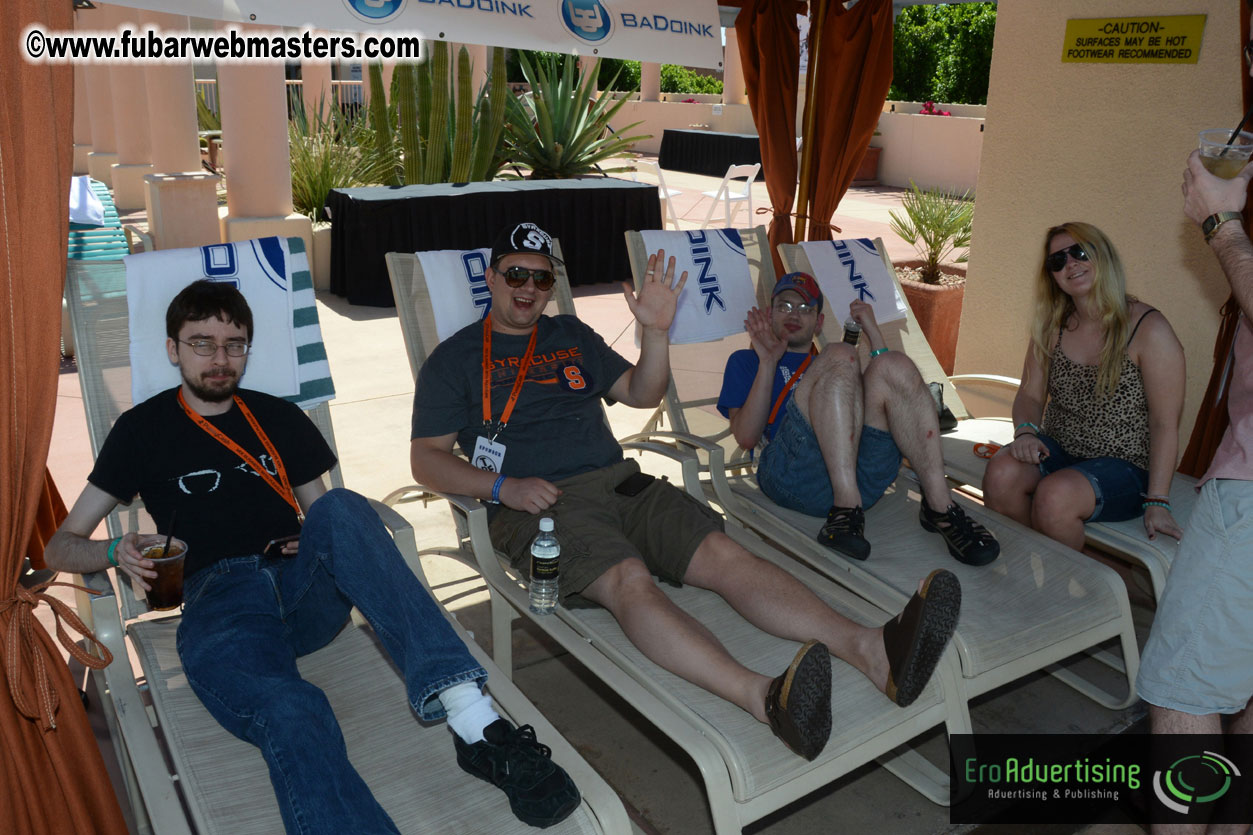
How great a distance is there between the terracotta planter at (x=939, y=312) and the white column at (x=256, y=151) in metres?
4.80

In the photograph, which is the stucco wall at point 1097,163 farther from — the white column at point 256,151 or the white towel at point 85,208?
the white column at point 256,151

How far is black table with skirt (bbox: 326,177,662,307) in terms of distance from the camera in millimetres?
7191

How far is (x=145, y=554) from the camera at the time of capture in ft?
6.71

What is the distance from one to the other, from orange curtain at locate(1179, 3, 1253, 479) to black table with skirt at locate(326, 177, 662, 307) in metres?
5.18

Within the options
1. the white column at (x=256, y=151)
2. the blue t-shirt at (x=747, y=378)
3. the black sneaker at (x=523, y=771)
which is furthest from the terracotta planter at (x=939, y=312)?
the white column at (x=256, y=151)

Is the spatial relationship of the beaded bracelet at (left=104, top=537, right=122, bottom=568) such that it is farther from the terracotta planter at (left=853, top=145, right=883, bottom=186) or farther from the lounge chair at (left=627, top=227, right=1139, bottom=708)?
the terracotta planter at (left=853, top=145, right=883, bottom=186)

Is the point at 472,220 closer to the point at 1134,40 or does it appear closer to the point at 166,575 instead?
the point at 1134,40

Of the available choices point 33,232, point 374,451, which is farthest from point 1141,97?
point 33,232

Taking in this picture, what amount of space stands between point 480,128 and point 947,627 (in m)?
7.47

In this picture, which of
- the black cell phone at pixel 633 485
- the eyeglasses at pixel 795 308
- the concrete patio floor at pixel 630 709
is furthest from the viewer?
the eyeglasses at pixel 795 308

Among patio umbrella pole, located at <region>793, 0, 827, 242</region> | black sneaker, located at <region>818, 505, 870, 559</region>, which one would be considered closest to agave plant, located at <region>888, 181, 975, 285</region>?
patio umbrella pole, located at <region>793, 0, 827, 242</region>

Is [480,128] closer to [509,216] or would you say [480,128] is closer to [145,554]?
[509,216]

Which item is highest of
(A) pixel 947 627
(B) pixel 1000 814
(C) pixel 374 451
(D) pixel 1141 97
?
(D) pixel 1141 97

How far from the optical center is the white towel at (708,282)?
3914mm
